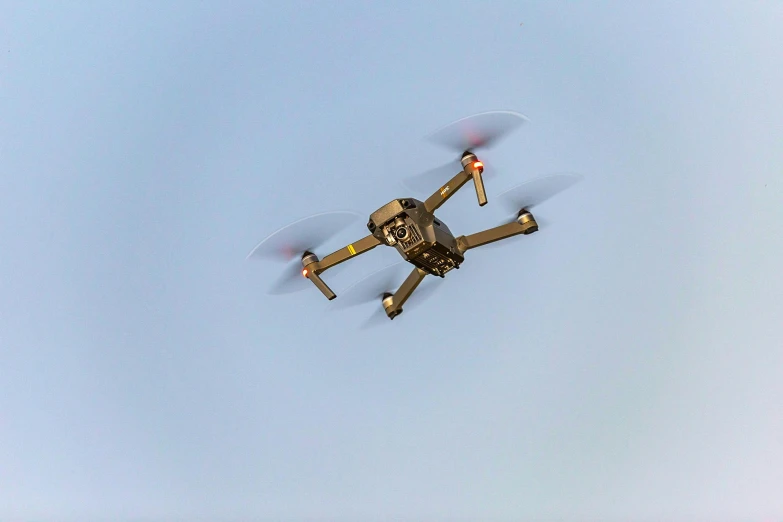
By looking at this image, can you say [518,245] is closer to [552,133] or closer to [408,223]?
[552,133]

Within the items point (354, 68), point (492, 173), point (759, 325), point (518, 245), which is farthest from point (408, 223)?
point (759, 325)

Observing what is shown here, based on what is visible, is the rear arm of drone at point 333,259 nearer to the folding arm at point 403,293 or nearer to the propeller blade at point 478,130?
the folding arm at point 403,293

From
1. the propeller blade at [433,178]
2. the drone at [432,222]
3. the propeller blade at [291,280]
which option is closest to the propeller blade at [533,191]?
the drone at [432,222]

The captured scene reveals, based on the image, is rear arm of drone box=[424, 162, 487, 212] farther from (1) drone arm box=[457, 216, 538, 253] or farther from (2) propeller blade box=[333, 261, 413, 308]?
(2) propeller blade box=[333, 261, 413, 308]

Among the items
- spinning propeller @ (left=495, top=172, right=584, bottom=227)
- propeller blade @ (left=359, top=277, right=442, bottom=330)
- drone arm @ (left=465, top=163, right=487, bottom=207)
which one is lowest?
propeller blade @ (left=359, top=277, right=442, bottom=330)

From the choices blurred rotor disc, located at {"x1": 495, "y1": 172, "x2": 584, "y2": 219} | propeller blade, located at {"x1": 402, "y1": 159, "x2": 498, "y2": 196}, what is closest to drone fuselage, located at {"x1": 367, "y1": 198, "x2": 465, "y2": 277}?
propeller blade, located at {"x1": 402, "y1": 159, "x2": 498, "y2": 196}

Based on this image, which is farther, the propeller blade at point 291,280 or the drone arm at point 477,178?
the propeller blade at point 291,280
